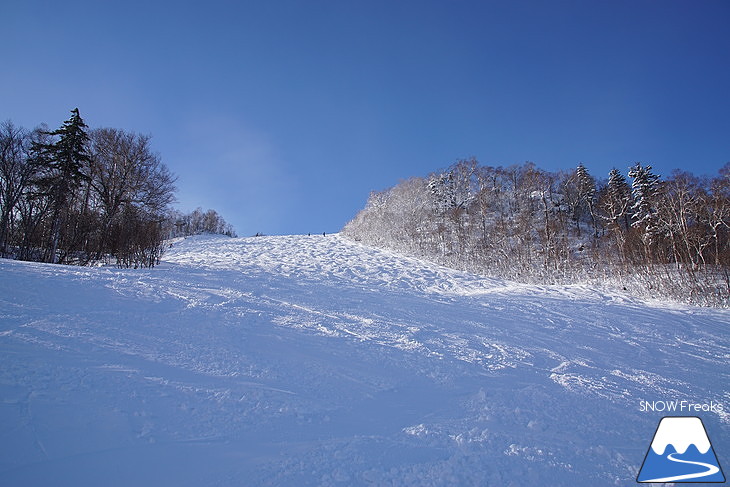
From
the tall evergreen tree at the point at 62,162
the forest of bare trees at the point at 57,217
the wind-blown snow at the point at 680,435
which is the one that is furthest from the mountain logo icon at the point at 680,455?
the tall evergreen tree at the point at 62,162

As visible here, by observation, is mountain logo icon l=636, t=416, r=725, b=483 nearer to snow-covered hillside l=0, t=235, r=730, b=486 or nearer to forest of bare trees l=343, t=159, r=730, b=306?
snow-covered hillside l=0, t=235, r=730, b=486

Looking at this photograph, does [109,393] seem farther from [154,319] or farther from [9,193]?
[9,193]

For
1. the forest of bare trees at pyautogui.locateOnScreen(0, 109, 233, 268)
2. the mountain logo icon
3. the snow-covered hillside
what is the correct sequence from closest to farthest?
the snow-covered hillside
the mountain logo icon
the forest of bare trees at pyautogui.locateOnScreen(0, 109, 233, 268)

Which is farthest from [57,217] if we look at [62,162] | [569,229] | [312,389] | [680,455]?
[569,229]

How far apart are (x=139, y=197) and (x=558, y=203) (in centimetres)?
4214

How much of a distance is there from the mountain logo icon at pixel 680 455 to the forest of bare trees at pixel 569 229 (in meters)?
11.1

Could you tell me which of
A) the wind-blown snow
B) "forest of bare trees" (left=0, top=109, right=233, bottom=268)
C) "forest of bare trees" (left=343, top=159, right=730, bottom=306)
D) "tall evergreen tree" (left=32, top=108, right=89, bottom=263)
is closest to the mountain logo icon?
the wind-blown snow

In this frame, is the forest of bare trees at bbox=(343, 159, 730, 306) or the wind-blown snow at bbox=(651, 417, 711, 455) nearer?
the wind-blown snow at bbox=(651, 417, 711, 455)

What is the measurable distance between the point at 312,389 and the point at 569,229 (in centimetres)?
4084

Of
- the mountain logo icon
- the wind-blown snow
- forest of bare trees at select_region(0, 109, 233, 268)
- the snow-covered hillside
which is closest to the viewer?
the snow-covered hillside

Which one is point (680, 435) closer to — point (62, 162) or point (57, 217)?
point (57, 217)

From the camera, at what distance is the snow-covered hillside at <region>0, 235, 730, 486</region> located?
2326 millimetres

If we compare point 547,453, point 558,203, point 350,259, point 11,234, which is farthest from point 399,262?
point 558,203

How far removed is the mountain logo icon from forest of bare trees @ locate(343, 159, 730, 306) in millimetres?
11147
